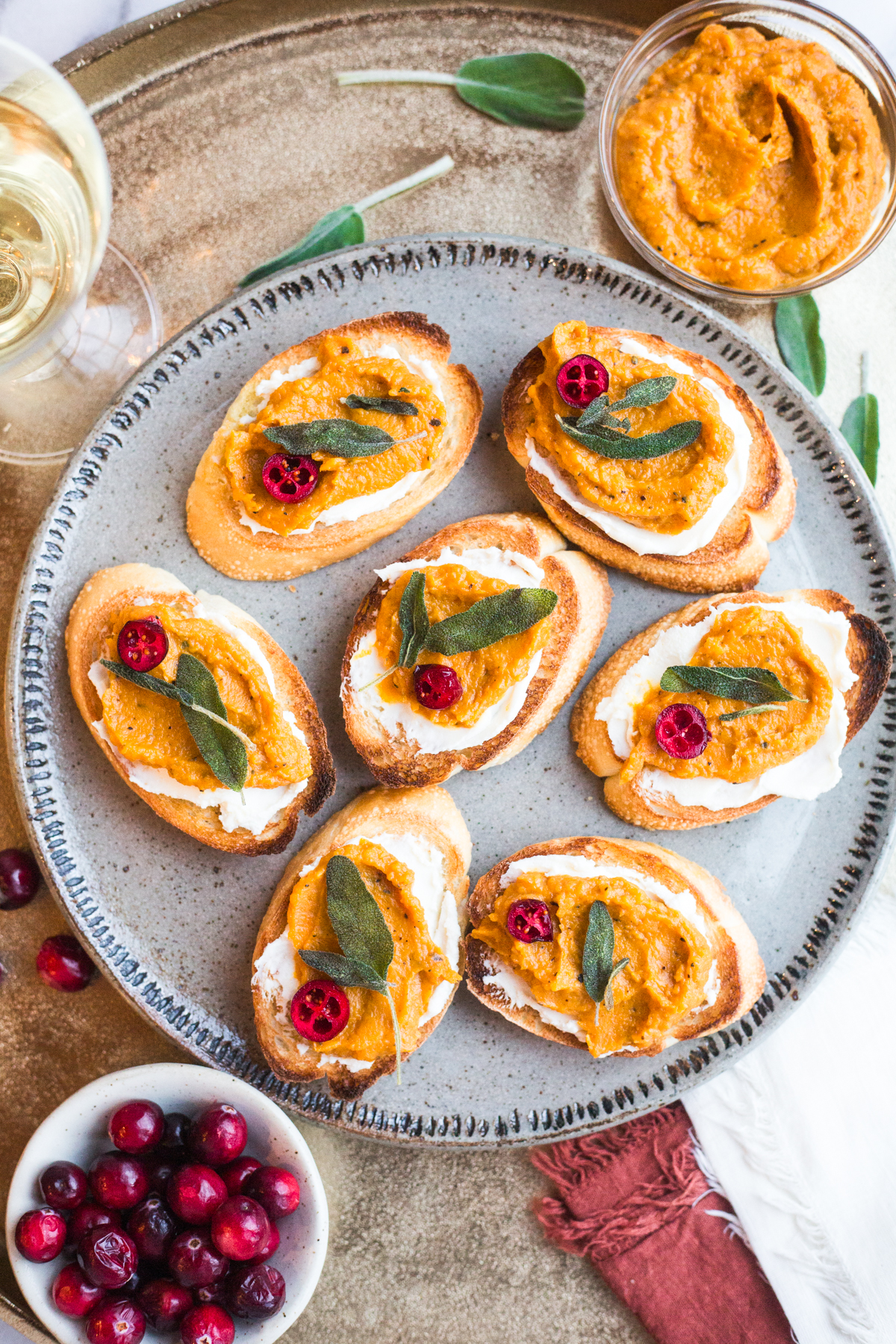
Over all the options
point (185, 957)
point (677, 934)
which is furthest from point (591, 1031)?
point (185, 957)

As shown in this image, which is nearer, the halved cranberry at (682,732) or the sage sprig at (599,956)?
the sage sprig at (599,956)

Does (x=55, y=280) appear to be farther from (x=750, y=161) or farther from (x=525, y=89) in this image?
(x=750, y=161)

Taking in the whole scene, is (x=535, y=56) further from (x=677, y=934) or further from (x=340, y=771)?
(x=677, y=934)

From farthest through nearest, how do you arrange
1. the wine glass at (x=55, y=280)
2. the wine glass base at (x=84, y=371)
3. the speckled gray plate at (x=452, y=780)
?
1. the wine glass base at (x=84, y=371)
2. the speckled gray plate at (x=452, y=780)
3. the wine glass at (x=55, y=280)

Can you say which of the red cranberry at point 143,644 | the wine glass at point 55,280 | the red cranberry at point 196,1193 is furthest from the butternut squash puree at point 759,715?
the wine glass at point 55,280

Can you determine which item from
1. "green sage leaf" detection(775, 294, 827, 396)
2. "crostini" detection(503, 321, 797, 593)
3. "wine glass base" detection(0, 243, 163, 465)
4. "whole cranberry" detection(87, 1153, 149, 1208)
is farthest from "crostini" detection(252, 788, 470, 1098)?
"green sage leaf" detection(775, 294, 827, 396)

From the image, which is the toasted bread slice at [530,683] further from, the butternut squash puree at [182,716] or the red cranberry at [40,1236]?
the red cranberry at [40,1236]

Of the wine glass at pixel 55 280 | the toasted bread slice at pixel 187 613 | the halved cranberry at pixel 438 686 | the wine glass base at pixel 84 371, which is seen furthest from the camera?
the wine glass base at pixel 84 371
